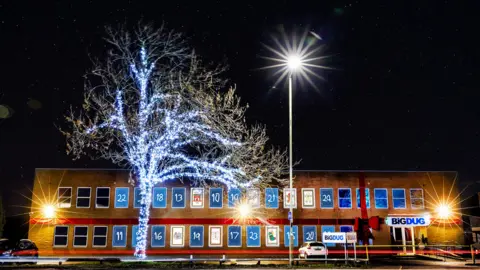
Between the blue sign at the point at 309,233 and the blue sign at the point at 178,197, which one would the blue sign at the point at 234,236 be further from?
the blue sign at the point at 309,233

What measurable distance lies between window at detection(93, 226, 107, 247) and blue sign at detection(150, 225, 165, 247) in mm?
3820

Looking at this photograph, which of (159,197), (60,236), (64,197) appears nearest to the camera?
(60,236)

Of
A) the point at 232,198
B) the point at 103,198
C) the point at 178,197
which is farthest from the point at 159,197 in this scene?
the point at 232,198

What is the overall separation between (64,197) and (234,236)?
14420 mm

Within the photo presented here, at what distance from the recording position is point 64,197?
138ft

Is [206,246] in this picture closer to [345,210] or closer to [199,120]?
[345,210]

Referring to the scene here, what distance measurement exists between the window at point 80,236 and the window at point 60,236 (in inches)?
27.9

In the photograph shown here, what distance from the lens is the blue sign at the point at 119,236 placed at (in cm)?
4131

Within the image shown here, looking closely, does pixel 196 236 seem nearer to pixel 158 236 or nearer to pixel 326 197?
pixel 158 236

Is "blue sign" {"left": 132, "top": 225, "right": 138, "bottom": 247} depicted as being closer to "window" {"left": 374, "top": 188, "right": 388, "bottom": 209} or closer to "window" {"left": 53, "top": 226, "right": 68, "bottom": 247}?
"window" {"left": 53, "top": 226, "right": 68, "bottom": 247}

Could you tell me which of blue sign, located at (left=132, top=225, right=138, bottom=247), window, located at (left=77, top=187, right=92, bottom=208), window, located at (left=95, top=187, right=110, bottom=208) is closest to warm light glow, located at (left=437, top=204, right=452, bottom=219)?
blue sign, located at (left=132, top=225, right=138, bottom=247)

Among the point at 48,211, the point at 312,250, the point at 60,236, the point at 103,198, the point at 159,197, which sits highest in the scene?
the point at 159,197

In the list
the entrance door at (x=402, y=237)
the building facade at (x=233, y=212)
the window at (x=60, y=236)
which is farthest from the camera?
the building facade at (x=233, y=212)

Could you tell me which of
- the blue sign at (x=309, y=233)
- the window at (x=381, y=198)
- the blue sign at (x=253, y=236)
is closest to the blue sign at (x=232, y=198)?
the blue sign at (x=253, y=236)
